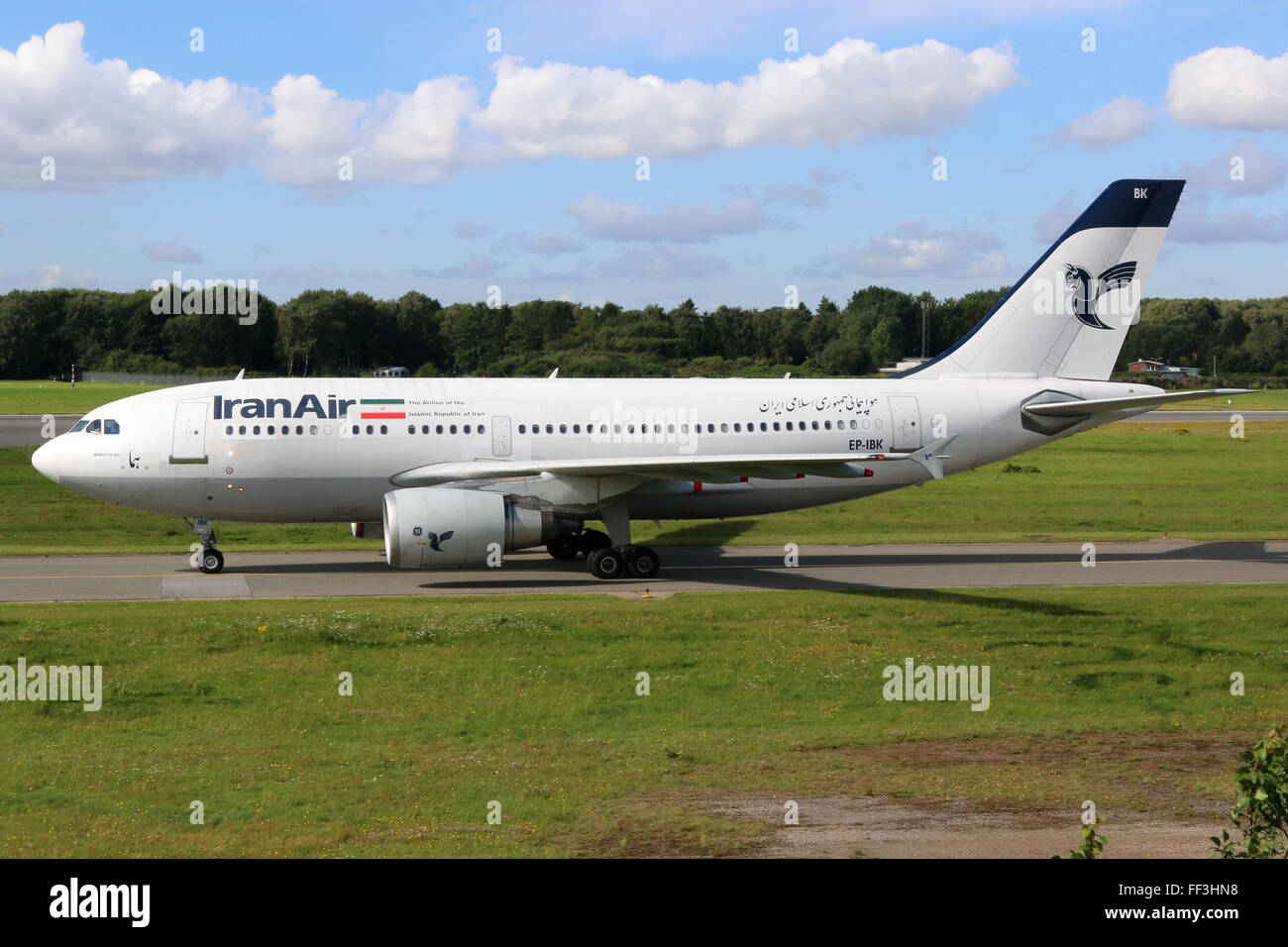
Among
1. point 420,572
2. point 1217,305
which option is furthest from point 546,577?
point 1217,305

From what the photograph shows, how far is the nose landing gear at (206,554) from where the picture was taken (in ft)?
100

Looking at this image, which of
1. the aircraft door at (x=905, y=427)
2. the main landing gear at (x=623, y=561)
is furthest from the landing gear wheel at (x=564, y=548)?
the aircraft door at (x=905, y=427)

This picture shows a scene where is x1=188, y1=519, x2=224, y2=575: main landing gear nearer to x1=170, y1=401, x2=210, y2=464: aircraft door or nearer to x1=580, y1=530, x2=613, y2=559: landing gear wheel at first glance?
x1=170, y1=401, x2=210, y2=464: aircraft door

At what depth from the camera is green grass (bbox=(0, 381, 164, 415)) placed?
93.1m

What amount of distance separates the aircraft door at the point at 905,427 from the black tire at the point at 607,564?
27.0 ft

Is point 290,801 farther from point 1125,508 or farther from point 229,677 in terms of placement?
point 1125,508

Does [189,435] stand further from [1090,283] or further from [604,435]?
[1090,283]

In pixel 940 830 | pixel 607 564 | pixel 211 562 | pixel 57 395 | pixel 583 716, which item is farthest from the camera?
pixel 57 395

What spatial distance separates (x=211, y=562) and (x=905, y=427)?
18308mm

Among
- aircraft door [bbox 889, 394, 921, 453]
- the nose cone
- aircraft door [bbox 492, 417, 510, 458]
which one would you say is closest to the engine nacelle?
aircraft door [bbox 492, 417, 510, 458]

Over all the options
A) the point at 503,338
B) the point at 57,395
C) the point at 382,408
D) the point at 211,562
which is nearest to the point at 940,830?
the point at 382,408

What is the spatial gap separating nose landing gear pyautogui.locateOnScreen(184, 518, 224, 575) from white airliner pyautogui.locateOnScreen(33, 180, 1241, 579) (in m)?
0.06

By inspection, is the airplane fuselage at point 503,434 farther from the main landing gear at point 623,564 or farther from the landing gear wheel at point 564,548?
the landing gear wheel at point 564,548

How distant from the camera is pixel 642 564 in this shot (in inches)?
1202
